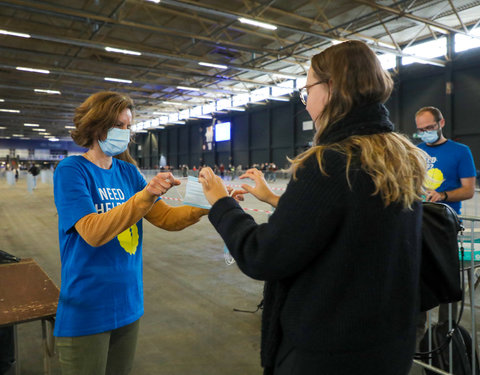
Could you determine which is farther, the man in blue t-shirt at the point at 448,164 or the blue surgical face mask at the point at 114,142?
the man in blue t-shirt at the point at 448,164

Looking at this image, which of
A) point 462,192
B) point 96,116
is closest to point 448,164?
point 462,192

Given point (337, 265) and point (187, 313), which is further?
point (187, 313)

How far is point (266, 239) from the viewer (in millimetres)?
994

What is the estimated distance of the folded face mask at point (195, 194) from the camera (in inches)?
67.9

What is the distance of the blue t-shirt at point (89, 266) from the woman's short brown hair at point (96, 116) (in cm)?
13

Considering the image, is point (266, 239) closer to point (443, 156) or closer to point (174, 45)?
point (443, 156)

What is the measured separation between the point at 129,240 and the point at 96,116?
1.92 feet

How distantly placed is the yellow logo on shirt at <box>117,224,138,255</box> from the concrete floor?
76cm

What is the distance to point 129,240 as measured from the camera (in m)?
1.70

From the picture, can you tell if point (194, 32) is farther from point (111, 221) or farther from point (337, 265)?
point (337, 265)

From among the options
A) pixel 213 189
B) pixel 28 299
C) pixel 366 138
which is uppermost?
pixel 366 138

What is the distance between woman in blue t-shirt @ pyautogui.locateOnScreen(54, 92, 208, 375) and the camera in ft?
4.84

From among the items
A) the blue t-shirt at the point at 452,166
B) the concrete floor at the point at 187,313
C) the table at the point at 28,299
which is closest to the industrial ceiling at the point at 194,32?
the concrete floor at the point at 187,313

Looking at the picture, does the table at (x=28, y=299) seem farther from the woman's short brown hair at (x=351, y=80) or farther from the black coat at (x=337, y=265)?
the woman's short brown hair at (x=351, y=80)
